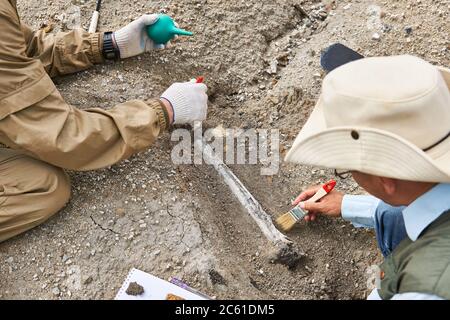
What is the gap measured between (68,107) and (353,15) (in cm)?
203

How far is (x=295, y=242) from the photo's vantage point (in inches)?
102

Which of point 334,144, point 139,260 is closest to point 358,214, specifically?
point 334,144

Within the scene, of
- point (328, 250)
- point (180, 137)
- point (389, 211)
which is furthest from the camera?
point (180, 137)

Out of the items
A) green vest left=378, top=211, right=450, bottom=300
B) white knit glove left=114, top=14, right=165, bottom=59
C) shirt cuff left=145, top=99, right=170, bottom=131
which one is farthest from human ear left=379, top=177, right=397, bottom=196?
white knit glove left=114, top=14, right=165, bottom=59

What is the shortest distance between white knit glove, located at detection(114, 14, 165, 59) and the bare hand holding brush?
1.30 meters

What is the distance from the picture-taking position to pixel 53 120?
235 centimetres

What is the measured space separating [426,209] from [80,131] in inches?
59.7

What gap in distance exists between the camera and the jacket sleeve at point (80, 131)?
Result: 90.9 inches

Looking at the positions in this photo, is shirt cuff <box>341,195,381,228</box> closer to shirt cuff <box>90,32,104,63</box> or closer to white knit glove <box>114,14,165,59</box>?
white knit glove <box>114,14,165,59</box>

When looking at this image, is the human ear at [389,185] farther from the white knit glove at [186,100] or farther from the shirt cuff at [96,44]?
the shirt cuff at [96,44]

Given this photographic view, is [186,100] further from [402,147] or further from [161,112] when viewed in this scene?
[402,147]

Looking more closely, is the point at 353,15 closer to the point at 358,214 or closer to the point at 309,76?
the point at 309,76

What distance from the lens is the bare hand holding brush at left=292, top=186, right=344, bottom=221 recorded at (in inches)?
96.8

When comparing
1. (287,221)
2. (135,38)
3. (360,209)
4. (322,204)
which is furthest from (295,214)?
(135,38)
